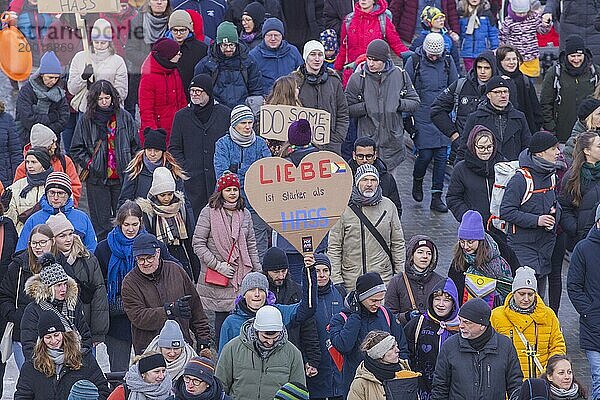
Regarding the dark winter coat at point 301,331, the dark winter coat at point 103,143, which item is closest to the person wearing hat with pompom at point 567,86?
the dark winter coat at point 103,143

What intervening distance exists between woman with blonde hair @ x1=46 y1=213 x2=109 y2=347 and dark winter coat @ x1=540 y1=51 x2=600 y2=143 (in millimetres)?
5853

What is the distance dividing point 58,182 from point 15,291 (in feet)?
3.85

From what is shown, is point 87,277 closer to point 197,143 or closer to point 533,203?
point 197,143

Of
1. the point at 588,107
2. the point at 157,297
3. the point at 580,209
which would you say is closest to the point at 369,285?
the point at 157,297

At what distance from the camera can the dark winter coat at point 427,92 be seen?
1617cm

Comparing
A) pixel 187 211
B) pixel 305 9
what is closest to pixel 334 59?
pixel 305 9

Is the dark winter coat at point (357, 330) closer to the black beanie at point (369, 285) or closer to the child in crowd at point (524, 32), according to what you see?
the black beanie at point (369, 285)

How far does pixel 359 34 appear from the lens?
16.8m

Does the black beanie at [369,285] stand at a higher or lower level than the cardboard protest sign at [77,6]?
lower

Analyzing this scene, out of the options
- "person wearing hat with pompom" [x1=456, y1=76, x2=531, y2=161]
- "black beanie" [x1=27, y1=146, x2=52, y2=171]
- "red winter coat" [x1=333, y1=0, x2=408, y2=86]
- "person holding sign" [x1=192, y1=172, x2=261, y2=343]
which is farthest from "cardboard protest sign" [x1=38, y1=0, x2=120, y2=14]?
"person wearing hat with pompom" [x1=456, y1=76, x2=531, y2=161]

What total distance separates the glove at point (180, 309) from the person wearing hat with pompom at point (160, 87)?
410 centimetres

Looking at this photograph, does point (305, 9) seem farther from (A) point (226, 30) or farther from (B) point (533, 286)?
(B) point (533, 286)

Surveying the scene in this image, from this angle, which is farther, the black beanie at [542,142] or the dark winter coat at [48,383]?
the black beanie at [542,142]

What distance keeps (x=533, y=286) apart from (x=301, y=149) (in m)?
2.64
